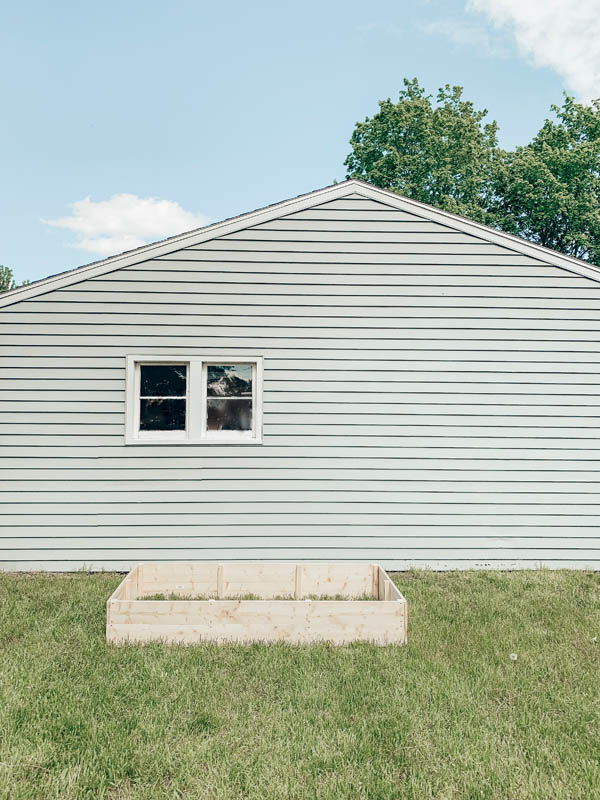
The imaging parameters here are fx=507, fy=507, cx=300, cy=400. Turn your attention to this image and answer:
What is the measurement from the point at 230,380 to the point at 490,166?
20.5 metres

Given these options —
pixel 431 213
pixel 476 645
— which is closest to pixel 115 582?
pixel 476 645

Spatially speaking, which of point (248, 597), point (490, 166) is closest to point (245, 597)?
point (248, 597)

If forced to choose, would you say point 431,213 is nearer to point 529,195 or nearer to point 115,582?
point 115,582

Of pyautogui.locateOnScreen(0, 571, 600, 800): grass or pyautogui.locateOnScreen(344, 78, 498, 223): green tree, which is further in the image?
pyautogui.locateOnScreen(344, 78, 498, 223): green tree

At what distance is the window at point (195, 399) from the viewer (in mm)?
6535

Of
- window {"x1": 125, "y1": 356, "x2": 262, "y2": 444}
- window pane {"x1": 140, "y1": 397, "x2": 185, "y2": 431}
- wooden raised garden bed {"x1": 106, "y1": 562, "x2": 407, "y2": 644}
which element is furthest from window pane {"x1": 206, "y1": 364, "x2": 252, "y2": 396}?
wooden raised garden bed {"x1": 106, "y1": 562, "x2": 407, "y2": 644}

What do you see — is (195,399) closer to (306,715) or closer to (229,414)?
(229,414)

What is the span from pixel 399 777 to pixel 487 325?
5.48 metres

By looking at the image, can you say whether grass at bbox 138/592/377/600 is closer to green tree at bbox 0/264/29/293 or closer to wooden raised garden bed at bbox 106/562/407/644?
wooden raised garden bed at bbox 106/562/407/644

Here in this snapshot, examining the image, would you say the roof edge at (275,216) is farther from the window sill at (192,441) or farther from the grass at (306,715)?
the grass at (306,715)

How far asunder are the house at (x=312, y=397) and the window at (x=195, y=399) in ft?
0.09

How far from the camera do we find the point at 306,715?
3.13m

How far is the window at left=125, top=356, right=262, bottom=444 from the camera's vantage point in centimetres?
654

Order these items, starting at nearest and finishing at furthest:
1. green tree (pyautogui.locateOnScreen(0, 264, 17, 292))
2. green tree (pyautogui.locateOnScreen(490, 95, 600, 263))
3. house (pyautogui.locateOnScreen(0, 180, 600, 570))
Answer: house (pyautogui.locateOnScreen(0, 180, 600, 570)) → green tree (pyautogui.locateOnScreen(490, 95, 600, 263)) → green tree (pyautogui.locateOnScreen(0, 264, 17, 292))
